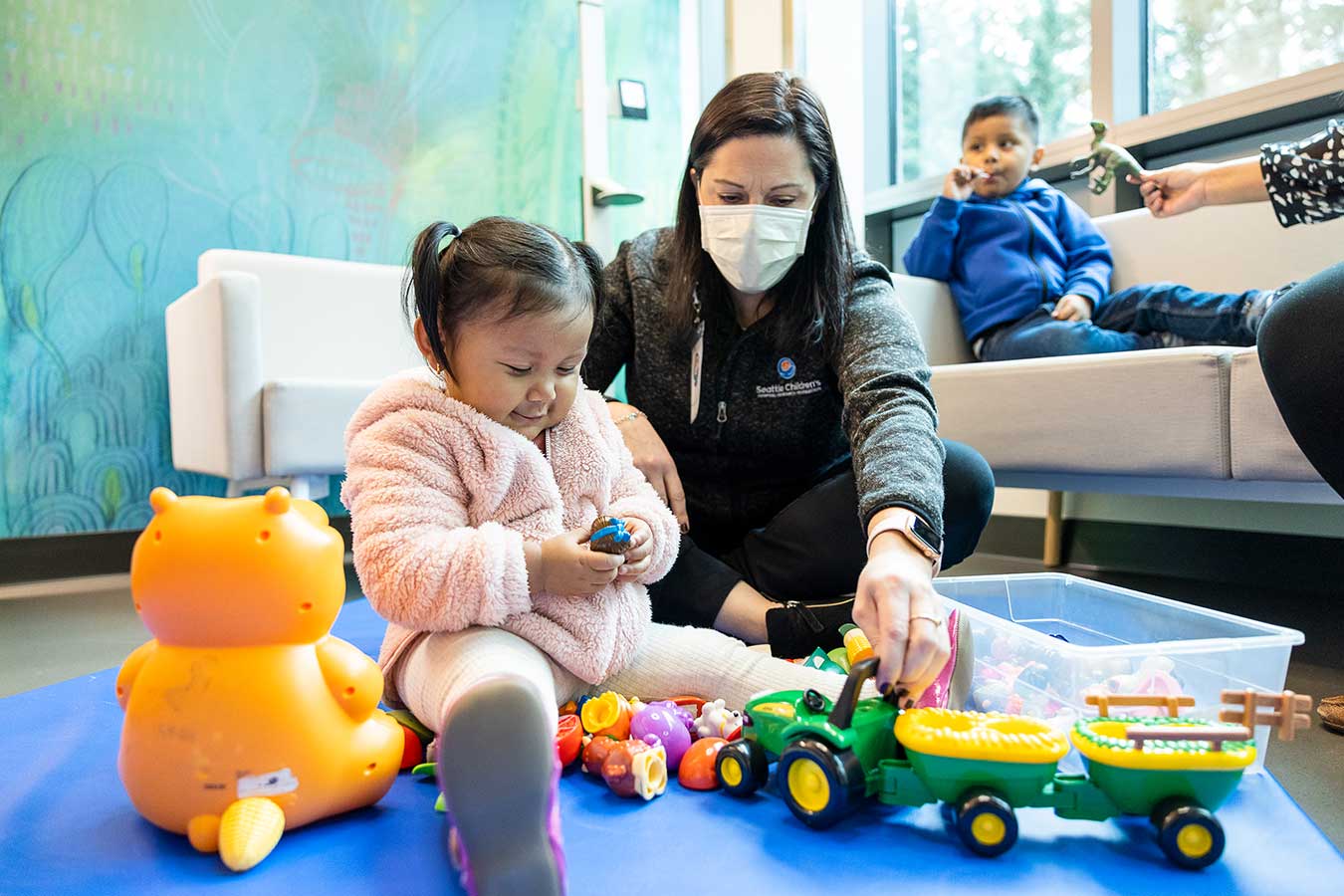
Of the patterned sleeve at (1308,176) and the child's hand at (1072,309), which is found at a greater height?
the patterned sleeve at (1308,176)

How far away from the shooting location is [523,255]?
0.83m

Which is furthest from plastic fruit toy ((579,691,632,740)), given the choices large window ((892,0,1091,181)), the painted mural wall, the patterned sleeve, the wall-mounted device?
the wall-mounted device

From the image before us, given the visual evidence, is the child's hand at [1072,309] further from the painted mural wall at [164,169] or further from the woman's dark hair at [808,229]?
the painted mural wall at [164,169]

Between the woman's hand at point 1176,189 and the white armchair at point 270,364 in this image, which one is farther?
the white armchair at point 270,364

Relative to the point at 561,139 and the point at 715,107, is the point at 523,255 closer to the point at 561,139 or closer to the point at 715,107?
the point at 715,107

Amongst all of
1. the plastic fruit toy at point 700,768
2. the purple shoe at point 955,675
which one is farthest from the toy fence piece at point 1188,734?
the plastic fruit toy at point 700,768

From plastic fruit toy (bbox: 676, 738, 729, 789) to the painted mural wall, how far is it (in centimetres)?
205

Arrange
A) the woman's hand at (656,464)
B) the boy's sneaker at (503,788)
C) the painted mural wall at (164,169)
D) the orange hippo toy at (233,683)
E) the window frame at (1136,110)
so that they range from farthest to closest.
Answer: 1. the painted mural wall at (164,169)
2. the window frame at (1136,110)
3. the woman's hand at (656,464)
4. the orange hippo toy at (233,683)
5. the boy's sneaker at (503,788)

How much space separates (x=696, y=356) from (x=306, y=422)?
43.4 inches

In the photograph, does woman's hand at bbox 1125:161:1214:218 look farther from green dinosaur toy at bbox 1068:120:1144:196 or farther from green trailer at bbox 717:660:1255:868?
green trailer at bbox 717:660:1255:868

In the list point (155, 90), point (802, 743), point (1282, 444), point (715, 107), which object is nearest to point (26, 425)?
point (155, 90)

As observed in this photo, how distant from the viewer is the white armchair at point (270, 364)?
6.33ft

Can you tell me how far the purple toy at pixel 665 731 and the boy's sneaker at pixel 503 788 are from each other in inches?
10.1

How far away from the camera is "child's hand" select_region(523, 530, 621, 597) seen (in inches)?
32.1
